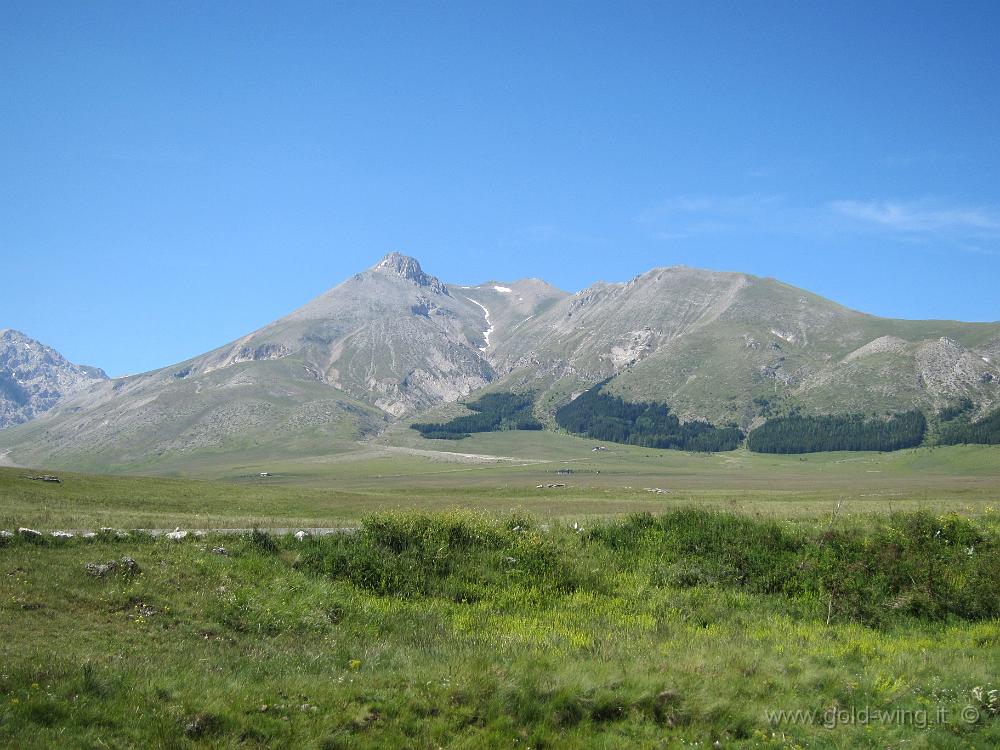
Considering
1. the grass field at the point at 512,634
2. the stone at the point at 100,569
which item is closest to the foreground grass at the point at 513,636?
the grass field at the point at 512,634

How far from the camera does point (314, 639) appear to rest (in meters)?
18.0

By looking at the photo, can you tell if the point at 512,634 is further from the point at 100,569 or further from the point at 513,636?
the point at 100,569

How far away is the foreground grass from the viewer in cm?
1210

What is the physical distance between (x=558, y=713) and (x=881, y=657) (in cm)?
953

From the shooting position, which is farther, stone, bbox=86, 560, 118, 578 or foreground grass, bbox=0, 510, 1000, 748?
stone, bbox=86, 560, 118, 578

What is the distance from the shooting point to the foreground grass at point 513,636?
39.7 ft

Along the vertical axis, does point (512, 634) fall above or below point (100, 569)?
below

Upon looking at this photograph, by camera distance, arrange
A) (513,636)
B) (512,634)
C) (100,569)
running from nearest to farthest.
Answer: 1. (513,636)
2. (512,634)
3. (100,569)

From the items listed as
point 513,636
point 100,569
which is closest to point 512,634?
point 513,636

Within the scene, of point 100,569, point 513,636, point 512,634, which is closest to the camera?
point 513,636

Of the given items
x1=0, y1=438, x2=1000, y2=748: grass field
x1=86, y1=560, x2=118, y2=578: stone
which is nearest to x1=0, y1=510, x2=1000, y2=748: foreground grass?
x1=0, y1=438, x2=1000, y2=748: grass field

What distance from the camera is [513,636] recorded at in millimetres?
18672

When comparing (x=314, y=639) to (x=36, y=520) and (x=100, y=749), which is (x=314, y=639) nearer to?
(x=100, y=749)

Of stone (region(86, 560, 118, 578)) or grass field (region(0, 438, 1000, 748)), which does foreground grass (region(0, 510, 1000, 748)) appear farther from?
stone (region(86, 560, 118, 578))
